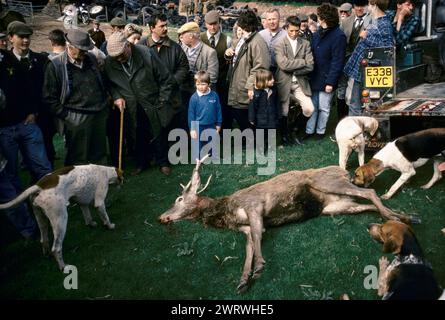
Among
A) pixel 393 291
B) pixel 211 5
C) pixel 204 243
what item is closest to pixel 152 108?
pixel 204 243

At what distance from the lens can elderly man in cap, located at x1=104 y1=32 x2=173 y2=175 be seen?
267 inches

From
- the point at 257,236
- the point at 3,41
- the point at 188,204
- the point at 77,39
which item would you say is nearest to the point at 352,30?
the point at 77,39

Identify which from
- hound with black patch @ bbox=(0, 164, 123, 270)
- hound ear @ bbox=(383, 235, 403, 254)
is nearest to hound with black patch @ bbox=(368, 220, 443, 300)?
hound ear @ bbox=(383, 235, 403, 254)

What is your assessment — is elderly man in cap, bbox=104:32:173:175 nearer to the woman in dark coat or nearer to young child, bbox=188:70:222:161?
young child, bbox=188:70:222:161

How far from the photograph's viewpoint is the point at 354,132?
237 inches

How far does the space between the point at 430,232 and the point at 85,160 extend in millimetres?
4467

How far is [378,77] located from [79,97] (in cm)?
419

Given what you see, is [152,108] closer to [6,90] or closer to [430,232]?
[6,90]

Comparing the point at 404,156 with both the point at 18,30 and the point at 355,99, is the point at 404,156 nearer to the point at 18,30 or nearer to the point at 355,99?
the point at 355,99

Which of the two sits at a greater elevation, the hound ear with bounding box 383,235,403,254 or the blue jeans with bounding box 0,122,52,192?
the blue jeans with bounding box 0,122,52,192

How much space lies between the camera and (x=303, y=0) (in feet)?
108

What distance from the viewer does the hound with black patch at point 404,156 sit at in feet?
17.6

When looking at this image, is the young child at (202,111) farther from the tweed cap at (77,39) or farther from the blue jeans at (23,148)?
the blue jeans at (23,148)

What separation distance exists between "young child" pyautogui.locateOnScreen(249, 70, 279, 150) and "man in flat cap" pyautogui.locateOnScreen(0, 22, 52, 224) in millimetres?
3237
